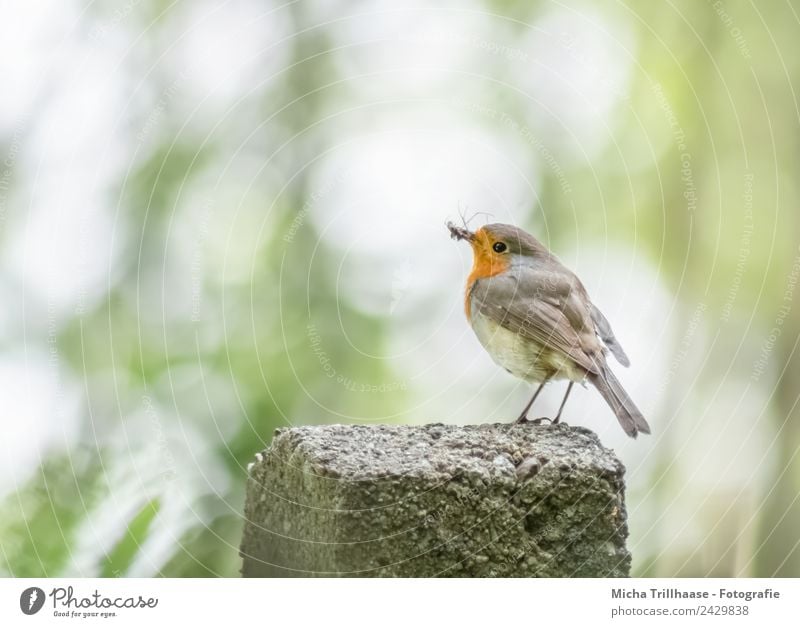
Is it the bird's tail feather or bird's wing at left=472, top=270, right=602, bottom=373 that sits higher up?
bird's wing at left=472, top=270, right=602, bottom=373

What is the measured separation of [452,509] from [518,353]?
3.92 ft

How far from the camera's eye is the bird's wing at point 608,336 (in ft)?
9.52

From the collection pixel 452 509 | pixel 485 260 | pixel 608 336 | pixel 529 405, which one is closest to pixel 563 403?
pixel 529 405

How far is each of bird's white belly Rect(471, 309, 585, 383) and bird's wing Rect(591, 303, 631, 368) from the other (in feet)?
0.46

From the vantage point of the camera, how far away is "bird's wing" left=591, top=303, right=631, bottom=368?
2.90m

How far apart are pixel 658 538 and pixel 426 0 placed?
2311mm

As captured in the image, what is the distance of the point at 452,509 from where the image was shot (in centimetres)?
185

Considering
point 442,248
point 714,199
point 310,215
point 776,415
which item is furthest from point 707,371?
point 310,215

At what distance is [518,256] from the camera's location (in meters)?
3.03

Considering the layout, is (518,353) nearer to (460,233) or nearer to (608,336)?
(608,336)

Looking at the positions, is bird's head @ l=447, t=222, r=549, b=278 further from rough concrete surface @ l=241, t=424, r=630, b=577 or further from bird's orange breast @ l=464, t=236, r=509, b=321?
rough concrete surface @ l=241, t=424, r=630, b=577

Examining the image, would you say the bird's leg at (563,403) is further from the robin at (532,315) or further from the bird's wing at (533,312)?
the bird's wing at (533,312)

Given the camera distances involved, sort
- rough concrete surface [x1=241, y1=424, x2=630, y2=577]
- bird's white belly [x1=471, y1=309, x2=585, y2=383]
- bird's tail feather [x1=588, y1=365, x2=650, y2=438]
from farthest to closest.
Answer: bird's white belly [x1=471, y1=309, x2=585, y2=383] → bird's tail feather [x1=588, y1=365, x2=650, y2=438] → rough concrete surface [x1=241, y1=424, x2=630, y2=577]

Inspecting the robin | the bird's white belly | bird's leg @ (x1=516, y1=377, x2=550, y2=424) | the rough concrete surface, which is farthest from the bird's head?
the rough concrete surface
